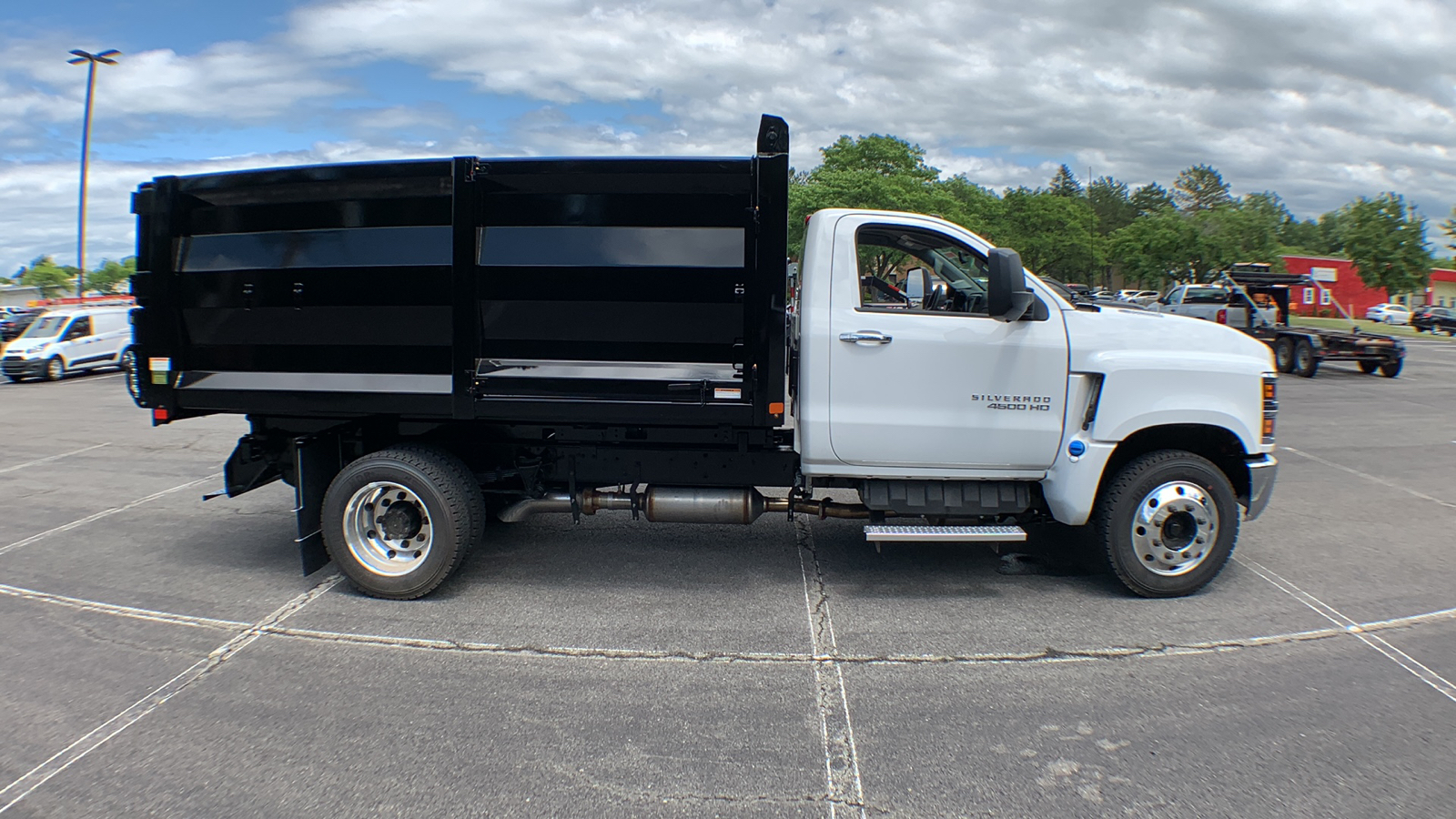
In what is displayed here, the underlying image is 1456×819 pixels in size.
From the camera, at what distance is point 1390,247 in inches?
2000

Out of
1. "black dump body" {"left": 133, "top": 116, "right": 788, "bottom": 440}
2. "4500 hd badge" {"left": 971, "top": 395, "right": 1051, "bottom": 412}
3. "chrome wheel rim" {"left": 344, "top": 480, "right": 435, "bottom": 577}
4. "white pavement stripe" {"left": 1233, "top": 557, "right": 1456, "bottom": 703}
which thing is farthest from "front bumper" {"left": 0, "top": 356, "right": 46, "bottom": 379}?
"white pavement stripe" {"left": 1233, "top": 557, "right": 1456, "bottom": 703}

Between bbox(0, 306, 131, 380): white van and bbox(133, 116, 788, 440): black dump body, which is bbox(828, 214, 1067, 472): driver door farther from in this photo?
bbox(0, 306, 131, 380): white van

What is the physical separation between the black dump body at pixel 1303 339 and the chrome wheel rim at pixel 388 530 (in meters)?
19.7

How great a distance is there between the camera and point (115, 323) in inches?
937

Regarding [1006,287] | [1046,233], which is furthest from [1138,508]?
[1046,233]

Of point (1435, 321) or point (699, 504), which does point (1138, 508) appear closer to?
point (699, 504)

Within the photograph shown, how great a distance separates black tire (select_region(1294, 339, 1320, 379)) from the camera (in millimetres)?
19312

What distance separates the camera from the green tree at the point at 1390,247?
165 ft

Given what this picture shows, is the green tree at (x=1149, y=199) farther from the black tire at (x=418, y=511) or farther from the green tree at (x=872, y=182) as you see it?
the black tire at (x=418, y=511)

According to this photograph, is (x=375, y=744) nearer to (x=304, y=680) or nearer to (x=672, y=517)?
(x=304, y=680)

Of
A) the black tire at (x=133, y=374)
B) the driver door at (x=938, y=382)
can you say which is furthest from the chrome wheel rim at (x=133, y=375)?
the driver door at (x=938, y=382)

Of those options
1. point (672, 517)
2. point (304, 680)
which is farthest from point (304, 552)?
point (672, 517)

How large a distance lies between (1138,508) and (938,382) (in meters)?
1.36

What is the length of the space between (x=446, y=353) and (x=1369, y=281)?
6134cm
